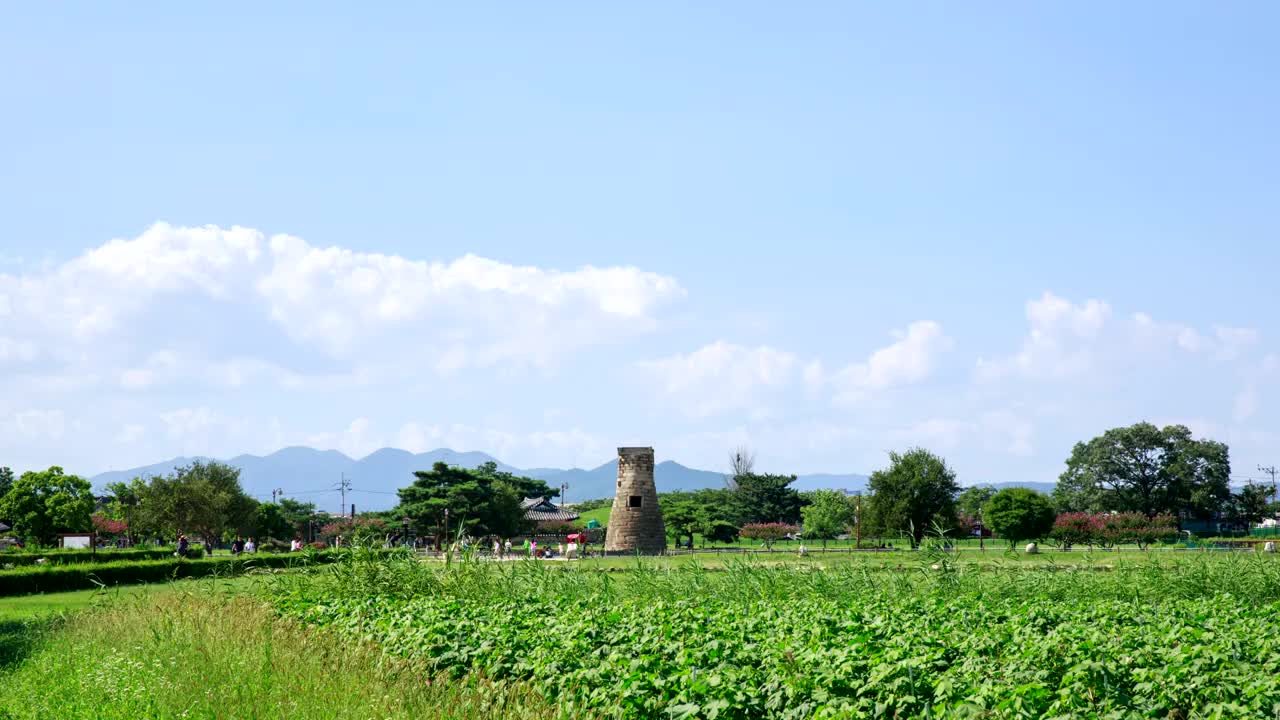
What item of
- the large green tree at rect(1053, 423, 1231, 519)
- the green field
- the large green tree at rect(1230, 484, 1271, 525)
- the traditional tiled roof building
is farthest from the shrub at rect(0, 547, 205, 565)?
the large green tree at rect(1230, 484, 1271, 525)

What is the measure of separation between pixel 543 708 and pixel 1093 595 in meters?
8.54

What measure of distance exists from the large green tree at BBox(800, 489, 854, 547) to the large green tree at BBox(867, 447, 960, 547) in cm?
1390

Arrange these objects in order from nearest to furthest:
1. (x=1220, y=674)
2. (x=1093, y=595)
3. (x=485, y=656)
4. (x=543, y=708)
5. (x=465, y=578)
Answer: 1. (x=1220, y=674)
2. (x=543, y=708)
3. (x=485, y=656)
4. (x=1093, y=595)
5. (x=465, y=578)

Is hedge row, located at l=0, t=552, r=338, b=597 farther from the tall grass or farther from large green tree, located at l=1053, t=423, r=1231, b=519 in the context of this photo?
large green tree, located at l=1053, t=423, r=1231, b=519

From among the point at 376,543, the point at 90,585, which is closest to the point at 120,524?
the point at 90,585

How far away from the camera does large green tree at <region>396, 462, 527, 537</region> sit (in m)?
62.6

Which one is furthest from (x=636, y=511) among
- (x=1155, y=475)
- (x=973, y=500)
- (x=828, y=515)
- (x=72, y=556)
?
(x=1155, y=475)

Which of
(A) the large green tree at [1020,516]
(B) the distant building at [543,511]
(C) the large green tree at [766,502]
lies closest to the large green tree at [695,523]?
(C) the large green tree at [766,502]

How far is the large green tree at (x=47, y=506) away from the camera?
59750 millimetres

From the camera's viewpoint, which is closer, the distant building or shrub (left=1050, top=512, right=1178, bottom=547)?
shrub (left=1050, top=512, right=1178, bottom=547)

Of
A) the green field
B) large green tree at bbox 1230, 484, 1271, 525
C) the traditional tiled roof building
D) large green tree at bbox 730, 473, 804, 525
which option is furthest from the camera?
the traditional tiled roof building

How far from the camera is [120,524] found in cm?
7719

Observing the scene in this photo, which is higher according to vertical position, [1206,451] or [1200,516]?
[1206,451]

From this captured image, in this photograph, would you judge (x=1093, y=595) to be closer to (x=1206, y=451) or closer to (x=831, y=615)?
(x=831, y=615)
